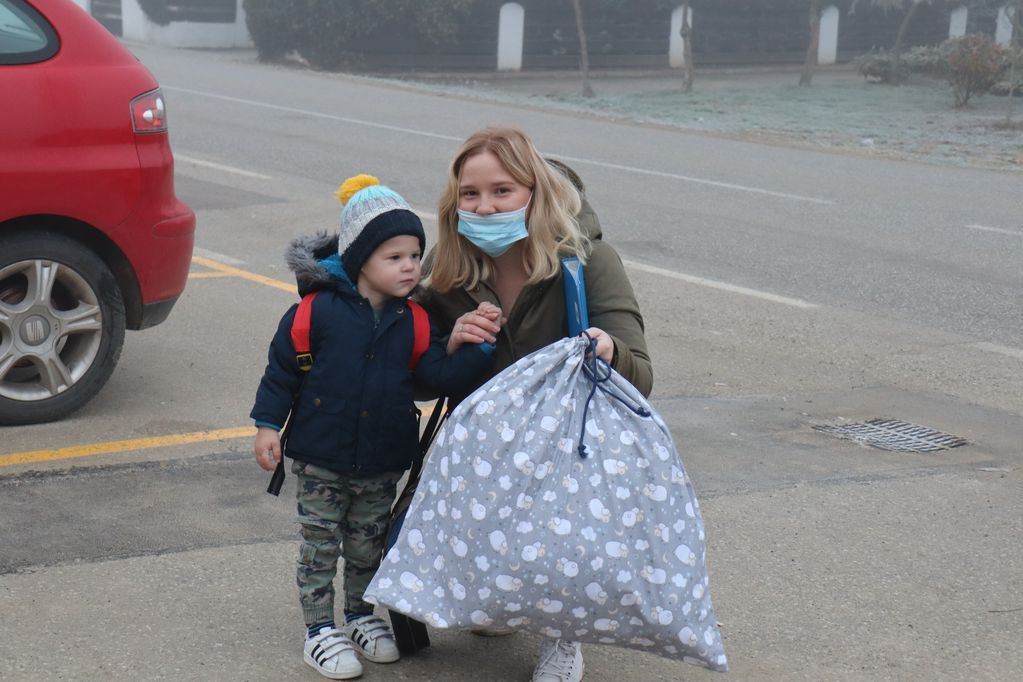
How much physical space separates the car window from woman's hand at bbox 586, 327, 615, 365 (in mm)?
3021

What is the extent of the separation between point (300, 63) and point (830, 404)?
24.4 meters

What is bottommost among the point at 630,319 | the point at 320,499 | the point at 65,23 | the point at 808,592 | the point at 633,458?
the point at 808,592

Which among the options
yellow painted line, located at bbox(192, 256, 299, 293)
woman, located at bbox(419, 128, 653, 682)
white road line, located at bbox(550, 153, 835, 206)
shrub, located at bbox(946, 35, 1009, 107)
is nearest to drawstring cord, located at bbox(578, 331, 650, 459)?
woman, located at bbox(419, 128, 653, 682)

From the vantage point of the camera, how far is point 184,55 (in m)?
29.6

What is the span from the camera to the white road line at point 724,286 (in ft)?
28.7

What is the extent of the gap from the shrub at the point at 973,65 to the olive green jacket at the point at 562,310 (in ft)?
76.2

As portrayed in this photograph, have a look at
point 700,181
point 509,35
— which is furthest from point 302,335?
point 509,35

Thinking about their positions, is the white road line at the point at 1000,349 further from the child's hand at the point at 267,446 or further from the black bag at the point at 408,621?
the child's hand at the point at 267,446

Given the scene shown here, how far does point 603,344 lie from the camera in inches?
132

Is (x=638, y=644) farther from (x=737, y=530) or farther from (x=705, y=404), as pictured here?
(x=705, y=404)

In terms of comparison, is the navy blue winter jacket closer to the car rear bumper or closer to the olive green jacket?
the olive green jacket

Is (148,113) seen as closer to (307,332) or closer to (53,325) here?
(53,325)

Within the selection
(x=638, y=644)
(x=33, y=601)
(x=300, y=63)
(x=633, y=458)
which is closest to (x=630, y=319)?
(x=633, y=458)

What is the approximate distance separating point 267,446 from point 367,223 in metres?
0.59
